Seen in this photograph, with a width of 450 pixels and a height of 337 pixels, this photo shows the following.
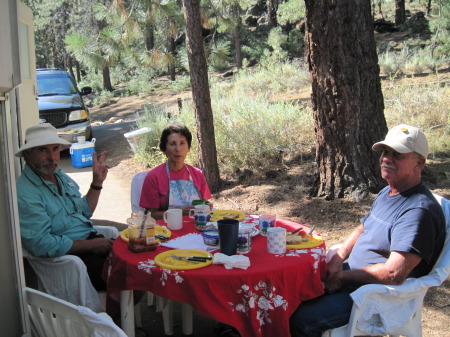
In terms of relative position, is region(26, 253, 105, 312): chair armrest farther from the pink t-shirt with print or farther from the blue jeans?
the blue jeans

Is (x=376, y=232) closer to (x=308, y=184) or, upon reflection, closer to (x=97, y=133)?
(x=308, y=184)

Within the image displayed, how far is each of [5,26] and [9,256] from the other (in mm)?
1094

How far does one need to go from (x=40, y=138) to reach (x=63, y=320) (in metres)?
1.32

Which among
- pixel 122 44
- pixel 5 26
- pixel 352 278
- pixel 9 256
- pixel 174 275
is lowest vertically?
pixel 352 278

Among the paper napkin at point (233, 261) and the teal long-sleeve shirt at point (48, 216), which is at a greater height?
the teal long-sleeve shirt at point (48, 216)

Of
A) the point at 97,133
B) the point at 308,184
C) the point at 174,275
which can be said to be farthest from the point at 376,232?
the point at 97,133

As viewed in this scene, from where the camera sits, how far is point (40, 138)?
3.12m

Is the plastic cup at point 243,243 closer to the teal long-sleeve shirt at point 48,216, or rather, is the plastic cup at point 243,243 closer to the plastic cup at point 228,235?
the plastic cup at point 228,235

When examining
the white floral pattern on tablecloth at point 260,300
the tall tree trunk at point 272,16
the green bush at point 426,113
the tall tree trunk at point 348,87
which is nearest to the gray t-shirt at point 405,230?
the white floral pattern on tablecloth at point 260,300

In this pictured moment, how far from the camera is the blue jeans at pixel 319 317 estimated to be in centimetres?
256

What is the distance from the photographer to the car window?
11508 mm

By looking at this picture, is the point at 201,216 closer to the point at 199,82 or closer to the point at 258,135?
the point at 199,82

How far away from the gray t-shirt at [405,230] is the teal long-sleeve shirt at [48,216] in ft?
6.16

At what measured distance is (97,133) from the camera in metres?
15.2
